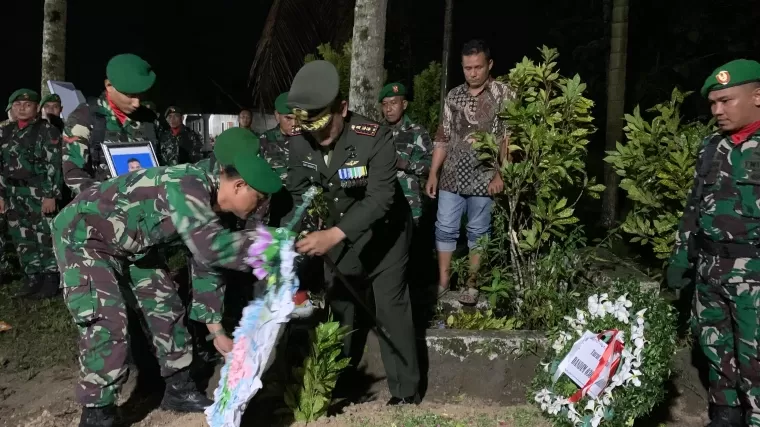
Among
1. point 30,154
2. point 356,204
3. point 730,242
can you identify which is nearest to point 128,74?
point 356,204

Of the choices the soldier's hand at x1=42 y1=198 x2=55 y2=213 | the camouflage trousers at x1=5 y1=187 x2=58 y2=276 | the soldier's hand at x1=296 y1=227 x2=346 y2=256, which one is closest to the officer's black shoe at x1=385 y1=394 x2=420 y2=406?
the soldier's hand at x1=296 y1=227 x2=346 y2=256

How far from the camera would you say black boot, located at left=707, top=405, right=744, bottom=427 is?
3791mm

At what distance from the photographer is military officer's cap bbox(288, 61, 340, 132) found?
3406 millimetres

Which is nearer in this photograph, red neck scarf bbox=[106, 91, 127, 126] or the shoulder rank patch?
the shoulder rank patch

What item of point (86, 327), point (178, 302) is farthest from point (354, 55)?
point (86, 327)

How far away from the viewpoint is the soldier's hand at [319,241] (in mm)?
3277

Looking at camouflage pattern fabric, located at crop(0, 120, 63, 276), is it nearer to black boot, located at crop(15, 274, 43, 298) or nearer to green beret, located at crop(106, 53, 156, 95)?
black boot, located at crop(15, 274, 43, 298)

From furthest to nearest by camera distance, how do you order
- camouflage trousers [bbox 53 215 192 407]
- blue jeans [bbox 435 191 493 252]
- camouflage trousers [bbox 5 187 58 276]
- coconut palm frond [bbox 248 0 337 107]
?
coconut palm frond [bbox 248 0 337 107] → camouflage trousers [bbox 5 187 58 276] → blue jeans [bbox 435 191 493 252] → camouflage trousers [bbox 53 215 192 407]

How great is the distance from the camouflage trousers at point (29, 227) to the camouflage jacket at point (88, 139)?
2.94m

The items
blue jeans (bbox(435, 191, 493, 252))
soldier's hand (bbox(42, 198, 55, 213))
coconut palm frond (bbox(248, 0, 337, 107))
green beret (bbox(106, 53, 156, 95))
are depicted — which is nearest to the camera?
green beret (bbox(106, 53, 156, 95))

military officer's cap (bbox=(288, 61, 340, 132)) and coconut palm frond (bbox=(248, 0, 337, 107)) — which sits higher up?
coconut palm frond (bbox=(248, 0, 337, 107))

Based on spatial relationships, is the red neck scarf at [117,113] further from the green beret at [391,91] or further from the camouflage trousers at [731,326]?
the camouflage trousers at [731,326]

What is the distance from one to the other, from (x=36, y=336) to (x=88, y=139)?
2131mm

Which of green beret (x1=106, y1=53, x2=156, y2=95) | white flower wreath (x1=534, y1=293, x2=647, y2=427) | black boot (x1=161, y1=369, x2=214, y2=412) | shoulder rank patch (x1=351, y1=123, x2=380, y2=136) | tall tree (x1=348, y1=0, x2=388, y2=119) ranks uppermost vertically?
tall tree (x1=348, y1=0, x2=388, y2=119)
